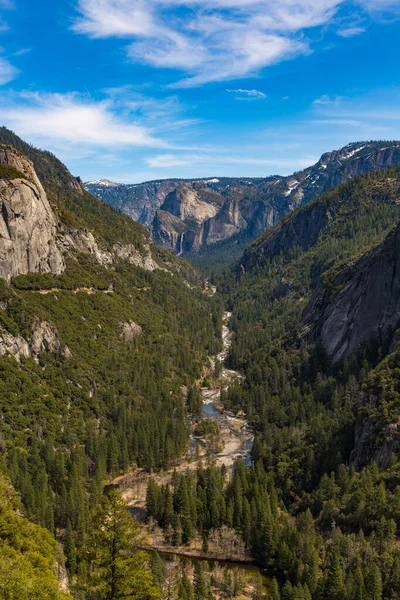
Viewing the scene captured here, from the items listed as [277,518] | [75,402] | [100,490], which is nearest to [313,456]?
[277,518]

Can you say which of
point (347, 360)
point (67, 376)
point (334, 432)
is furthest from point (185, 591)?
point (347, 360)

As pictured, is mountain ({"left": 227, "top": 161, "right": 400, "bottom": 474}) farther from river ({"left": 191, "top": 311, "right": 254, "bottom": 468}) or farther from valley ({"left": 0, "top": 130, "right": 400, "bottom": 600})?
river ({"left": 191, "top": 311, "right": 254, "bottom": 468})

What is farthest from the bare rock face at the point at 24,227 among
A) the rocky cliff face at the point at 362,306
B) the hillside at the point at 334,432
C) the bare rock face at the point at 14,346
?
the rocky cliff face at the point at 362,306

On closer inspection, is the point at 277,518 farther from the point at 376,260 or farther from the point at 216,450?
the point at 376,260

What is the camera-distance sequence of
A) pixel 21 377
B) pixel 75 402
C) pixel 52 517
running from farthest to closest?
pixel 75 402, pixel 21 377, pixel 52 517

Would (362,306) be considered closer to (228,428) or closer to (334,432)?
(334,432)

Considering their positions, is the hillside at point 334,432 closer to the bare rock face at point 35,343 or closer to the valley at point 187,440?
the valley at point 187,440
